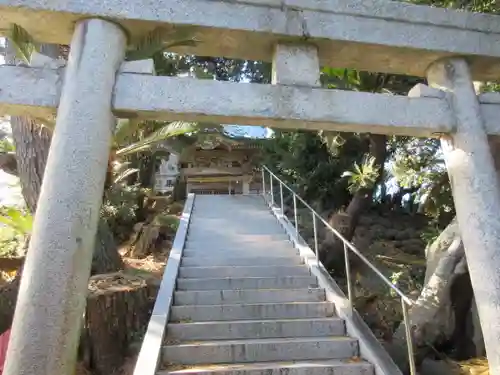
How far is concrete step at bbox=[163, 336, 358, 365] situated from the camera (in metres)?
3.88

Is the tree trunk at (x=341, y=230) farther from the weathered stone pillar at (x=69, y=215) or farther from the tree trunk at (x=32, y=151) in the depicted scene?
the weathered stone pillar at (x=69, y=215)

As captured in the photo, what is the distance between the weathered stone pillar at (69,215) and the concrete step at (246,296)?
2.65 metres

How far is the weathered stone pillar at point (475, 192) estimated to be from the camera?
274 centimetres

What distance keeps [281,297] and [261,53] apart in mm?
2923

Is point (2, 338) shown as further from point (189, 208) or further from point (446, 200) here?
point (446, 200)

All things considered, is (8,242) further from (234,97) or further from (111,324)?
(234,97)

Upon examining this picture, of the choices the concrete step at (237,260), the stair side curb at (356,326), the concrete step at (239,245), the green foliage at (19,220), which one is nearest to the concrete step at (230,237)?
the concrete step at (239,245)

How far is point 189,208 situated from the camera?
33.9ft

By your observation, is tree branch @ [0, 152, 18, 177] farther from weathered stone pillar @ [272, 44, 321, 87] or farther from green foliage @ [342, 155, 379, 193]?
green foliage @ [342, 155, 379, 193]

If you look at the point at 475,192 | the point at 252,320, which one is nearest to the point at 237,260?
the point at 252,320

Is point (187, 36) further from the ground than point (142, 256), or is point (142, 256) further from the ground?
point (187, 36)

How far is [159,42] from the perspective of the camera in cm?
324

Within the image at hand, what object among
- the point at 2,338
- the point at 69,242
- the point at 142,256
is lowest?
the point at 2,338

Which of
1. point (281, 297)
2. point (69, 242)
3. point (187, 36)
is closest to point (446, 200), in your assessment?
point (281, 297)
